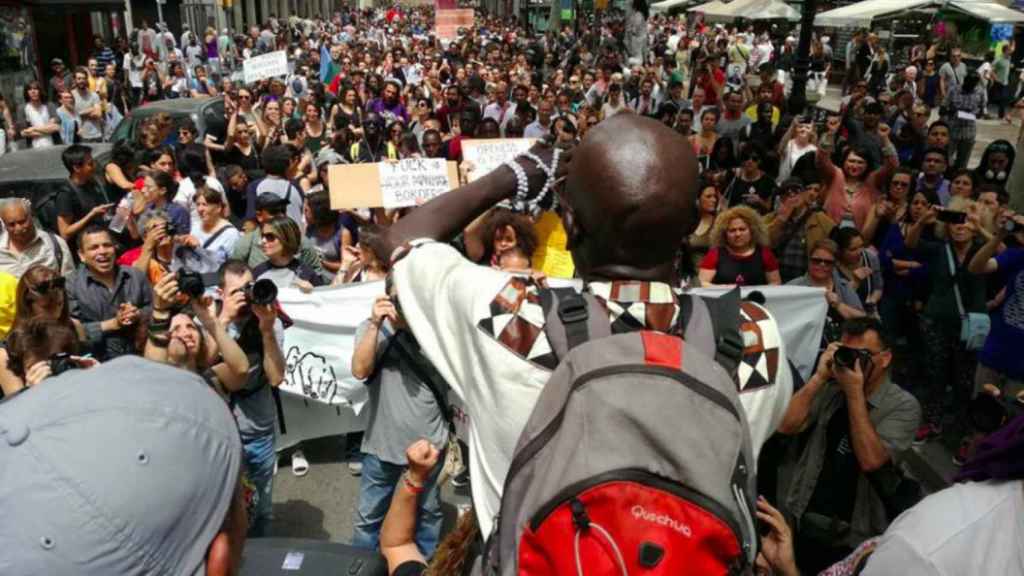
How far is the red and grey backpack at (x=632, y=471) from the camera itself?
1137mm

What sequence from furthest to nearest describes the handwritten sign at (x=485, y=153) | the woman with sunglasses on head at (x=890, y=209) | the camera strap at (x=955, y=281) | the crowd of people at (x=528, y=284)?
the woman with sunglasses on head at (x=890, y=209) → the handwritten sign at (x=485, y=153) → the camera strap at (x=955, y=281) → the crowd of people at (x=528, y=284)

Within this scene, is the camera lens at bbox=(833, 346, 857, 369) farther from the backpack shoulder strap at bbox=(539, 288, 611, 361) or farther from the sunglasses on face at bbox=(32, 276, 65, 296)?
the sunglasses on face at bbox=(32, 276, 65, 296)

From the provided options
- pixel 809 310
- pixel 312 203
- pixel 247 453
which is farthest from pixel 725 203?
pixel 247 453

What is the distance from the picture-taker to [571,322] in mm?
1399

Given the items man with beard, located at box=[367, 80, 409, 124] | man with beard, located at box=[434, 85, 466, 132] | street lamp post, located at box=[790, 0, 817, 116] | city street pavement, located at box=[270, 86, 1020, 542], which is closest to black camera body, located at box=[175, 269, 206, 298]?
city street pavement, located at box=[270, 86, 1020, 542]

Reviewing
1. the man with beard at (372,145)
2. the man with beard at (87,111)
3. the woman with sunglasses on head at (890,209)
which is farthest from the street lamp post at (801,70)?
the man with beard at (87,111)

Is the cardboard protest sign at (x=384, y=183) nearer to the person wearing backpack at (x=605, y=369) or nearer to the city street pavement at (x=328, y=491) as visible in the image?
the city street pavement at (x=328, y=491)

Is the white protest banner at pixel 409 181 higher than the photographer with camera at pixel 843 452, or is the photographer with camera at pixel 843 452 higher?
the white protest banner at pixel 409 181

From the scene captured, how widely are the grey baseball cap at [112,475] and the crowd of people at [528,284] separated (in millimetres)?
14

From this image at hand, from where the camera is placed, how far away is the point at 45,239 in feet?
18.3

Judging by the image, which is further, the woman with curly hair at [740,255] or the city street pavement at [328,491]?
the woman with curly hair at [740,255]

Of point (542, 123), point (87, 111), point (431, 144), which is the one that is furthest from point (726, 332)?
point (87, 111)

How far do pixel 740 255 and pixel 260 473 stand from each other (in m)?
3.40

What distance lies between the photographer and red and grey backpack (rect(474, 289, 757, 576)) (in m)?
1.14
